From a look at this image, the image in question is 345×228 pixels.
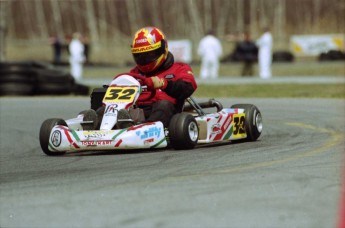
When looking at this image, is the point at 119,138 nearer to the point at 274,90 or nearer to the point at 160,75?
the point at 160,75

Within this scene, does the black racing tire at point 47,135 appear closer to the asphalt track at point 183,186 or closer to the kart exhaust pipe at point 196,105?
the asphalt track at point 183,186

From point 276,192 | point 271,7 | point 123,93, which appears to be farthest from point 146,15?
point 276,192

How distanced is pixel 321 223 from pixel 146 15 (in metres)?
42.5

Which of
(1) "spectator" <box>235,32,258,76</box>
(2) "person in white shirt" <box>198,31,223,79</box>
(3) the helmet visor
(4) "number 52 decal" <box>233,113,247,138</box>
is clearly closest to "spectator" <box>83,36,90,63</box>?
(2) "person in white shirt" <box>198,31,223,79</box>

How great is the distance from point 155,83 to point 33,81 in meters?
10.3

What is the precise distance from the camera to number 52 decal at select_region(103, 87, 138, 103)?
852cm

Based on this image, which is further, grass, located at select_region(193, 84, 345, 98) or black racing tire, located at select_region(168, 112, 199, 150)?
grass, located at select_region(193, 84, 345, 98)

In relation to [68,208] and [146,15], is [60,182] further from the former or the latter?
[146,15]

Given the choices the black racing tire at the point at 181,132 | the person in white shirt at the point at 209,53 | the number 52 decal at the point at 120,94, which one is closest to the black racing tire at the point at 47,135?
the number 52 decal at the point at 120,94

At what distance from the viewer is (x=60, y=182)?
6.42 metres

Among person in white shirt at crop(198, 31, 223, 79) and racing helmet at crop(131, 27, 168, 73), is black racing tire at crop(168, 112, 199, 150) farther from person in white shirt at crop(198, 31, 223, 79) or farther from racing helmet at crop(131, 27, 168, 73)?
person in white shirt at crop(198, 31, 223, 79)

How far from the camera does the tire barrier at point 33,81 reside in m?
18.3

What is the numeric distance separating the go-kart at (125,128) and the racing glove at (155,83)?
0.29 feet

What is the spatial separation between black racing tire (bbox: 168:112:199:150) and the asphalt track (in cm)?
11
